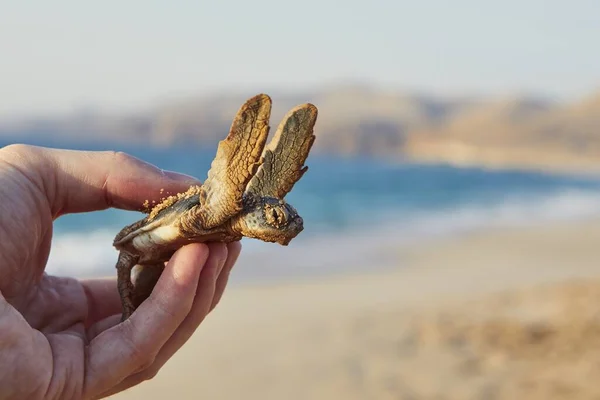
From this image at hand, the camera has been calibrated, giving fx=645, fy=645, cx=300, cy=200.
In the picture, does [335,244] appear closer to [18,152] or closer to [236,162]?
[18,152]

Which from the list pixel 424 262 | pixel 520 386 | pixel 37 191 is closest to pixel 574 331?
pixel 520 386

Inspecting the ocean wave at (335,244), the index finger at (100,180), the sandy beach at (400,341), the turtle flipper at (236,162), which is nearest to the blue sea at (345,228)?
the ocean wave at (335,244)

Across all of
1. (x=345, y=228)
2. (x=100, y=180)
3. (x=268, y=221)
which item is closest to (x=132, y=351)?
(x=268, y=221)

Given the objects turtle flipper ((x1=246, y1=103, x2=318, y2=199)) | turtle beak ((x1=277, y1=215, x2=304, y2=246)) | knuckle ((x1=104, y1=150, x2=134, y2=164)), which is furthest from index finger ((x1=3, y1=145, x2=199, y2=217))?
turtle beak ((x1=277, y1=215, x2=304, y2=246))

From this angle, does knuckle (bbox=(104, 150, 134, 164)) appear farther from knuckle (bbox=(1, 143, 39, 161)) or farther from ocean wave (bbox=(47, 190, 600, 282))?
ocean wave (bbox=(47, 190, 600, 282))

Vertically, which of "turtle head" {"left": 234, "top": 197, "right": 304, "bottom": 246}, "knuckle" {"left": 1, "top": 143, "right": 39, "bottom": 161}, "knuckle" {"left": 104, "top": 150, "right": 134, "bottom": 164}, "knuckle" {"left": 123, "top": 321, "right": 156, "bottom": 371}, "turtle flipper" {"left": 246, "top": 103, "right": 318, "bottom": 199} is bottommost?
"knuckle" {"left": 123, "top": 321, "right": 156, "bottom": 371}

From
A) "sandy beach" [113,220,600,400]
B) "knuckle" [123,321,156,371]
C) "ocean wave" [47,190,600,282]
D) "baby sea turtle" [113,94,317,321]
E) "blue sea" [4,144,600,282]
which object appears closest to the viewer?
"baby sea turtle" [113,94,317,321]

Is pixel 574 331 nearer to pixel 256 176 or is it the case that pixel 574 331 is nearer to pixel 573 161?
pixel 256 176

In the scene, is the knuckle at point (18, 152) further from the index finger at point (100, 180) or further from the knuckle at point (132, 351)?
the knuckle at point (132, 351)
